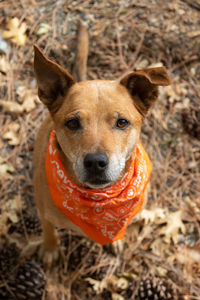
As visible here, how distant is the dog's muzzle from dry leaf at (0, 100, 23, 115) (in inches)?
97.4

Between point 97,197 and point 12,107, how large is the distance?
7.83 ft

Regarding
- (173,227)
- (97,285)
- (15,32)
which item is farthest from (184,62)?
(97,285)

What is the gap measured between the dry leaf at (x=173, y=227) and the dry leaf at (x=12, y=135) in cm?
260

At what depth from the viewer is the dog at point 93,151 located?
2.58 metres

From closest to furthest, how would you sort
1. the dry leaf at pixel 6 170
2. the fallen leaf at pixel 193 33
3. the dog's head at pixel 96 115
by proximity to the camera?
1. the dog's head at pixel 96 115
2. the dry leaf at pixel 6 170
3. the fallen leaf at pixel 193 33

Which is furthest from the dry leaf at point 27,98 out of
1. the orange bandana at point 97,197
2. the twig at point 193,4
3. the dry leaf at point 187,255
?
the twig at point 193,4

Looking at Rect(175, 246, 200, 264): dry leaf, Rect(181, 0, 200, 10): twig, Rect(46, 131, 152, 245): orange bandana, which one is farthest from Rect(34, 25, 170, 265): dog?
Rect(181, 0, 200, 10): twig

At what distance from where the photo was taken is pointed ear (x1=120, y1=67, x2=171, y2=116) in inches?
107

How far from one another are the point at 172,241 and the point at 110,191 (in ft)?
5.46

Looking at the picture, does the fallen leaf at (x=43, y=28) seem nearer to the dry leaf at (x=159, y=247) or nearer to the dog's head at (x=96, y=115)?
the dog's head at (x=96, y=115)

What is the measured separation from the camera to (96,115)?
8.73ft

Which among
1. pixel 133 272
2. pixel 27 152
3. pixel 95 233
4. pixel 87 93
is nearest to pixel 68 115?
pixel 87 93

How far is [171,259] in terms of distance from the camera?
12.8ft

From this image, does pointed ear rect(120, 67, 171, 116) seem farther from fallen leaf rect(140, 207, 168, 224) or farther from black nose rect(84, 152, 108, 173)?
fallen leaf rect(140, 207, 168, 224)
